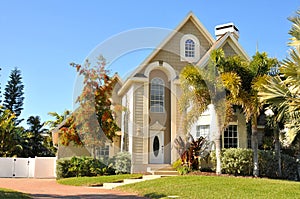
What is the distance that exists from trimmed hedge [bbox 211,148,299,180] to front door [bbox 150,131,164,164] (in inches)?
171

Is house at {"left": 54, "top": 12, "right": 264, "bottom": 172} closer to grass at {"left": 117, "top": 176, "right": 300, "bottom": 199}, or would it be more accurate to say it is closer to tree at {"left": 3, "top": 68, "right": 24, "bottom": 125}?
grass at {"left": 117, "top": 176, "right": 300, "bottom": 199}

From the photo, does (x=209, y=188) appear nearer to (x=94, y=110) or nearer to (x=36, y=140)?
(x=94, y=110)

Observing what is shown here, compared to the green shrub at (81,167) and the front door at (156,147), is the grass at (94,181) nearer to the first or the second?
the green shrub at (81,167)

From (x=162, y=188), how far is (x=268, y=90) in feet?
20.2

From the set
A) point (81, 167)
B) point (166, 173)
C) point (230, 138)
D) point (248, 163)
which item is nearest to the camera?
point (248, 163)

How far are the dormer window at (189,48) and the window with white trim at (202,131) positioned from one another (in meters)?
5.16

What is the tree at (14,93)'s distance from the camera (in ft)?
155

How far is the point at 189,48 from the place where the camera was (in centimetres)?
2484

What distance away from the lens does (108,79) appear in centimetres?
2358

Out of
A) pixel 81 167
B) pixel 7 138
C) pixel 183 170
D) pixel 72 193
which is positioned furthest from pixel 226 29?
pixel 7 138

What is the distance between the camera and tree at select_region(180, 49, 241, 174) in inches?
721

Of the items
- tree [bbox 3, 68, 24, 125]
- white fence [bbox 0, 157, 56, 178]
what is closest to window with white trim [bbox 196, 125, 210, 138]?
white fence [bbox 0, 157, 56, 178]

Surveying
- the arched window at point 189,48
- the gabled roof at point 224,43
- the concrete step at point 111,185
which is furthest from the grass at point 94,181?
the arched window at point 189,48

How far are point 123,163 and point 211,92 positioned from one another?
7.04m
